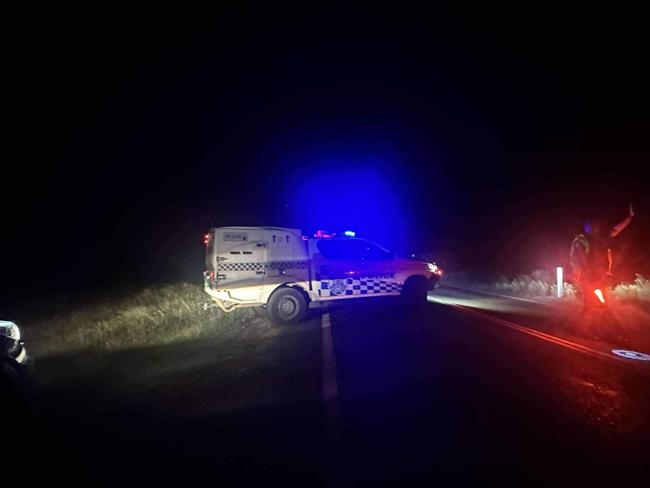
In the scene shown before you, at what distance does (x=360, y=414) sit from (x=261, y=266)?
656 centimetres

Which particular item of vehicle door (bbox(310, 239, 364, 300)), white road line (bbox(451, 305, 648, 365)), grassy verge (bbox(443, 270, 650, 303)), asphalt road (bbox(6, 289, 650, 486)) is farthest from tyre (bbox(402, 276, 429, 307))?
grassy verge (bbox(443, 270, 650, 303))

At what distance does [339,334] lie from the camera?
9.30 metres

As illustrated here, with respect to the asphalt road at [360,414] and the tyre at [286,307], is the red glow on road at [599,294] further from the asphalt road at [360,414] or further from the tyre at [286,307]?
the tyre at [286,307]

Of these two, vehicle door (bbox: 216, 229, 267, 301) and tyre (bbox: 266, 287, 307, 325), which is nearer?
vehicle door (bbox: 216, 229, 267, 301)

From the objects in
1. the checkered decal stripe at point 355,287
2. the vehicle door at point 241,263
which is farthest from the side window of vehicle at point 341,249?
the vehicle door at point 241,263

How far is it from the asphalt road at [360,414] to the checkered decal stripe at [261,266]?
2394 millimetres

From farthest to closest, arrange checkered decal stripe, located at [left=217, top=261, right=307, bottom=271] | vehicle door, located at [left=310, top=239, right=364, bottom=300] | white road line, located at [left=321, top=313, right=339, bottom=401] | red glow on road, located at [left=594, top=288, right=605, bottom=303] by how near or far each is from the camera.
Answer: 1. vehicle door, located at [left=310, top=239, right=364, bottom=300]
2. checkered decal stripe, located at [left=217, top=261, right=307, bottom=271]
3. red glow on road, located at [left=594, top=288, right=605, bottom=303]
4. white road line, located at [left=321, top=313, right=339, bottom=401]

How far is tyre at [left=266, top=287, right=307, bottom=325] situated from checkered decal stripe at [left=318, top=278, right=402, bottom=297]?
0.57 metres

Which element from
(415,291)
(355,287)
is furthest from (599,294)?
(355,287)

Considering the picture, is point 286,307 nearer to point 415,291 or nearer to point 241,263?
point 241,263

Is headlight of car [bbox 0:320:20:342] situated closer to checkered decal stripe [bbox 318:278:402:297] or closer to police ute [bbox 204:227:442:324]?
police ute [bbox 204:227:442:324]

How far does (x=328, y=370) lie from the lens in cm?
654

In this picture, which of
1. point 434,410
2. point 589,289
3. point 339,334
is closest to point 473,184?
point 589,289

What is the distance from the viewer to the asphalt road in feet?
11.7
